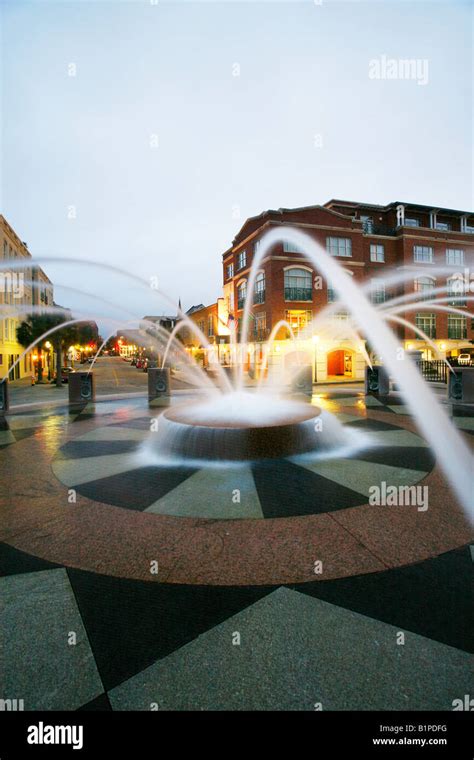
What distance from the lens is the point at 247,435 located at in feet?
27.8

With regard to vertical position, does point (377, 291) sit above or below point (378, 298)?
above

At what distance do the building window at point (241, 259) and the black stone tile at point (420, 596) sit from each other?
4083 cm

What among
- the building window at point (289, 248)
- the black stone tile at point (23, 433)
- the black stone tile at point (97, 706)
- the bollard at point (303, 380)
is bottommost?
the black stone tile at point (97, 706)

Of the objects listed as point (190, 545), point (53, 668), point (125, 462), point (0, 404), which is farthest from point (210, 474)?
point (0, 404)

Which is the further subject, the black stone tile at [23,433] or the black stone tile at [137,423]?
the black stone tile at [137,423]

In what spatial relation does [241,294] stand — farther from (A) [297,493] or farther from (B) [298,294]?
(A) [297,493]

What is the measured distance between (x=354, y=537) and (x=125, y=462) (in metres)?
5.39

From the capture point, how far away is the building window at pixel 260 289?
38031 mm

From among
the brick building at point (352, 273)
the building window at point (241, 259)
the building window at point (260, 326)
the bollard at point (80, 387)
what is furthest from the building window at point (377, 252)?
the bollard at point (80, 387)

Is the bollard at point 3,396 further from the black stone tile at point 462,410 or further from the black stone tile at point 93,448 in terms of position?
the black stone tile at point 462,410

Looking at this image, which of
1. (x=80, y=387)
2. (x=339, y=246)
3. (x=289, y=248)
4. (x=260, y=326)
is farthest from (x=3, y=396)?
(x=339, y=246)

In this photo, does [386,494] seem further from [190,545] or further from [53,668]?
[53,668]

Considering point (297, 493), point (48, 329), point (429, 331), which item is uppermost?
point (429, 331)

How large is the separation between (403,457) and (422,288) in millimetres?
41868
